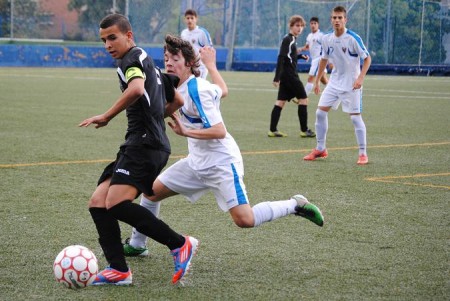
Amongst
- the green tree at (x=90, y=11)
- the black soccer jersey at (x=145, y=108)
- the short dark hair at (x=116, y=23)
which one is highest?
the green tree at (x=90, y=11)

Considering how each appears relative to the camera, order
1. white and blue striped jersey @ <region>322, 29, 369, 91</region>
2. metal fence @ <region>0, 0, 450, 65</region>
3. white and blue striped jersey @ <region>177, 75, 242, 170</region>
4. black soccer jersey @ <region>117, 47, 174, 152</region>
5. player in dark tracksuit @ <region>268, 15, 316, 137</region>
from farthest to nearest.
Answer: metal fence @ <region>0, 0, 450, 65</region>, player in dark tracksuit @ <region>268, 15, 316, 137</region>, white and blue striped jersey @ <region>322, 29, 369, 91</region>, white and blue striped jersey @ <region>177, 75, 242, 170</region>, black soccer jersey @ <region>117, 47, 174, 152</region>

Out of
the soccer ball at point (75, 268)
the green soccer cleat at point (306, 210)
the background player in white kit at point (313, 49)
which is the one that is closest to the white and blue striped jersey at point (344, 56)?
the green soccer cleat at point (306, 210)

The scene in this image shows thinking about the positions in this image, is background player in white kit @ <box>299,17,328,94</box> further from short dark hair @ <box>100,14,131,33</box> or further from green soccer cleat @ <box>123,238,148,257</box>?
short dark hair @ <box>100,14,131,33</box>

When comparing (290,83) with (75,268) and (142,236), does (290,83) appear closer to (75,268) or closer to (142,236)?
(142,236)

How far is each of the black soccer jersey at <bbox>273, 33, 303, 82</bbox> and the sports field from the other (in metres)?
0.96

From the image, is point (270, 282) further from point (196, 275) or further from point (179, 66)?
point (179, 66)

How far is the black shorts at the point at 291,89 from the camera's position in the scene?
14.2 m

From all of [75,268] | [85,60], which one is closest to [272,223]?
[75,268]

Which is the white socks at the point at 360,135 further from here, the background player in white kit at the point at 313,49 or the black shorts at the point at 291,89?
the background player in white kit at the point at 313,49

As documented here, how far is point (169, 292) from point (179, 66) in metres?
1.43

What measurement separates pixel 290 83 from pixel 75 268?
9.79 m

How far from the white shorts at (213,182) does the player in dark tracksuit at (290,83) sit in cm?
802

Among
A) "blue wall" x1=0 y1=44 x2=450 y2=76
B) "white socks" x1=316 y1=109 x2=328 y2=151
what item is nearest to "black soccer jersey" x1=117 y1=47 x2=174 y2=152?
"white socks" x1=316 y1=109 x2=328 y2=151

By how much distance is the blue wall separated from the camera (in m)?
→ 37.7
